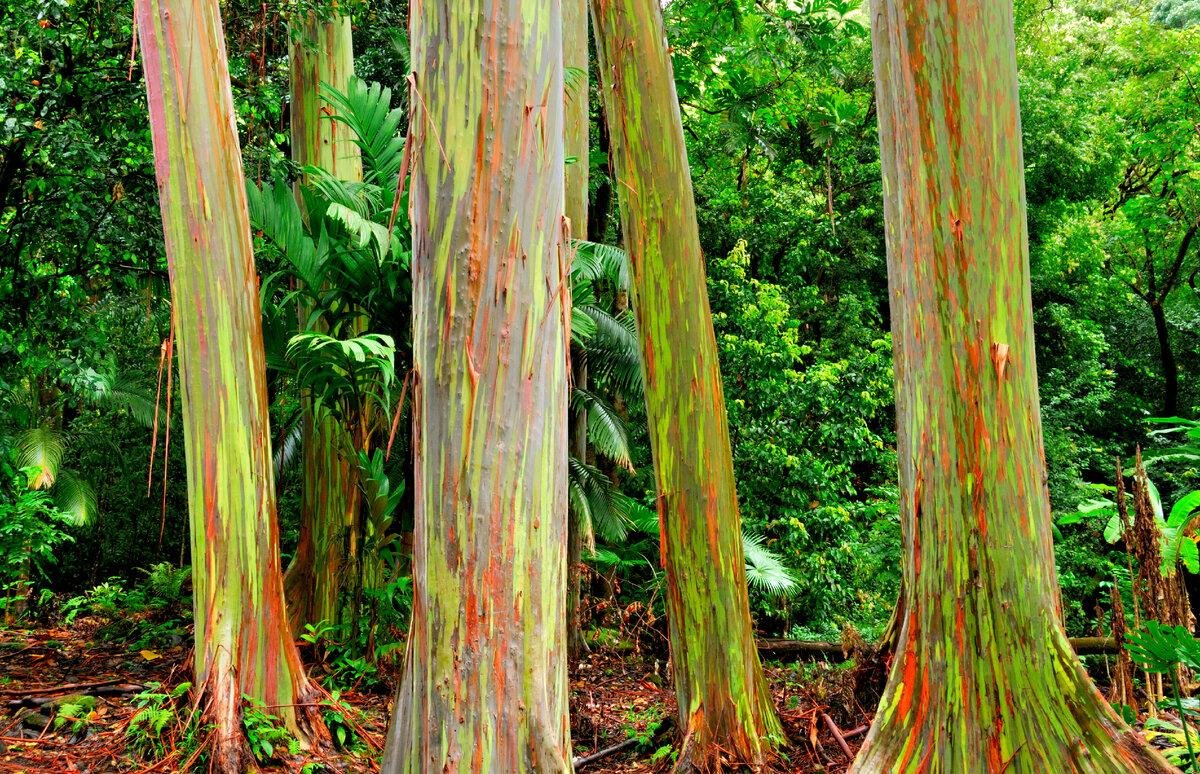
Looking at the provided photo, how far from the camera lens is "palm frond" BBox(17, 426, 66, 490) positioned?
9330 mm

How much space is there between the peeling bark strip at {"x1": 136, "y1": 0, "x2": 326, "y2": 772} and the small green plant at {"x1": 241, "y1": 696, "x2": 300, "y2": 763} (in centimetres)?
7

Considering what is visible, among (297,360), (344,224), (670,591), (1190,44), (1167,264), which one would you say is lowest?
(670,591)

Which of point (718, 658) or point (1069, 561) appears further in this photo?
point (1069, 561)

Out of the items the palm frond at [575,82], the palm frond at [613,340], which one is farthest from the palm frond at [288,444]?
the palm frond at [575,82]

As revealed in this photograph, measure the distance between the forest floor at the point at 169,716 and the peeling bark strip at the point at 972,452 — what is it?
1678mm

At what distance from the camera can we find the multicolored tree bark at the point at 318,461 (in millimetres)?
6887

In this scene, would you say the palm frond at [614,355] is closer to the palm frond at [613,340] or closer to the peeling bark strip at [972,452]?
the palm frond at [613,340]

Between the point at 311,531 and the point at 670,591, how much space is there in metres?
3.29

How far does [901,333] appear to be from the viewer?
418 centimetres

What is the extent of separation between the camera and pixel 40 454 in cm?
981

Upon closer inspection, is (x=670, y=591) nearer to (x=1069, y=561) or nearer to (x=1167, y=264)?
(x=1069, y=561)

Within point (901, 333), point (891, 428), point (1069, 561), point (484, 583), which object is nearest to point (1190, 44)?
point (891, 428)

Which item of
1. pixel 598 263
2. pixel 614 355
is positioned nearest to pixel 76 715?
pixel 598 263

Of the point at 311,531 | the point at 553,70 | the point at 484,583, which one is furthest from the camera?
the point at 311,531
